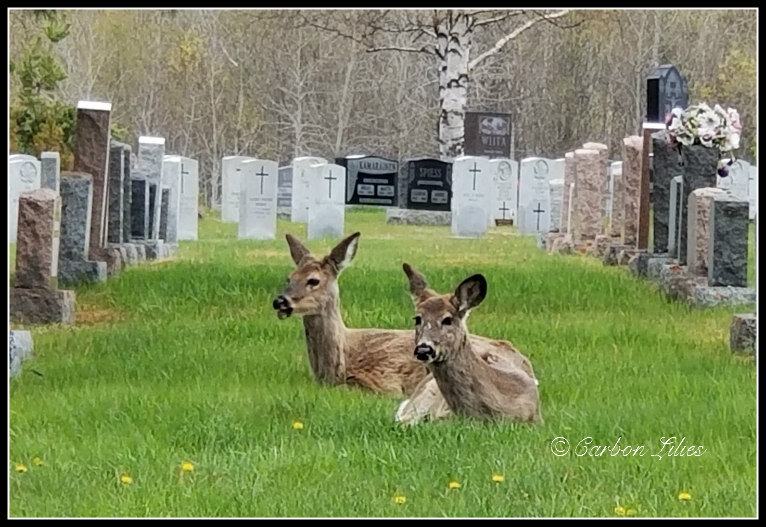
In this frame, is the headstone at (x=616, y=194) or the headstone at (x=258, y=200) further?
the headstone at (x=616, y=194)

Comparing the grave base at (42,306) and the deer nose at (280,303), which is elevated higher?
the deer nose at (280,303)

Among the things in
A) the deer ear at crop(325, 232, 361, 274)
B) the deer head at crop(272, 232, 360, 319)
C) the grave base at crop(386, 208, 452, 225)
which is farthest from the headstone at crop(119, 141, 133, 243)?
the deer ear at crop(325, 232, 361, 274)

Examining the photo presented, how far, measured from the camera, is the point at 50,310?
22.9ft

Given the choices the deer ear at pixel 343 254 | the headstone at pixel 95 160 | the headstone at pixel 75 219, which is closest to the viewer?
the deer ear at pixel 343 254

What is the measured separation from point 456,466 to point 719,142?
176 inches

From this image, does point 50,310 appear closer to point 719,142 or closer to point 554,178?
point 719,142

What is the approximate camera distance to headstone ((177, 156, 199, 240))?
7.81 m

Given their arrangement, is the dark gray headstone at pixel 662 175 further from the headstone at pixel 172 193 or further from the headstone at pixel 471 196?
the headstone at pixel 172 193

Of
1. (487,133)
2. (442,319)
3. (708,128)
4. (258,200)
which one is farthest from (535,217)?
(442,319)

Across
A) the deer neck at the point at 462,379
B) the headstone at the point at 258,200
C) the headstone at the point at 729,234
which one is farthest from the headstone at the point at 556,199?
the deer neck at the point at 462,379

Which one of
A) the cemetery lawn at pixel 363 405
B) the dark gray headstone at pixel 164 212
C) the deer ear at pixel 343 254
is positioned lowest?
the cemetery lawn at pixel 363 405

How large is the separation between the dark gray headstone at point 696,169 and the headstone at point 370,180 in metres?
1.82

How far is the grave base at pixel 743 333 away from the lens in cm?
624

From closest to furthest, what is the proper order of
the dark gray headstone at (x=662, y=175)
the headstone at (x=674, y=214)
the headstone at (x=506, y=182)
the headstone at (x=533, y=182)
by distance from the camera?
the headstone at (x=674, y=214)
the headstone at (x=506, y=182)
the headstone at (x=533, y=182)
the dark gray headstone at (x=662, y=175)
